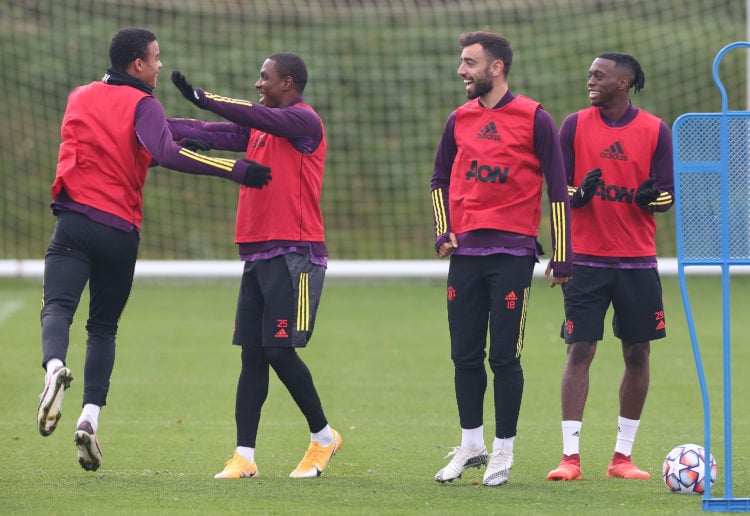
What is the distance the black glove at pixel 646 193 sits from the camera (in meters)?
6.28

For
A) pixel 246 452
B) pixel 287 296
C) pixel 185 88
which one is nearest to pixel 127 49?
pixel 185 88

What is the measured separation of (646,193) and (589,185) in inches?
11.2

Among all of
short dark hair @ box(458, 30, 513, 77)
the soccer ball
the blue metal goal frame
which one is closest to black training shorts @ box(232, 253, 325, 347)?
short dark hair @ box(458, 30, 513, 77)

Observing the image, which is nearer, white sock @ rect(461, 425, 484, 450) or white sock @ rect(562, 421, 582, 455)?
white sock @ rect(461, 425, 484, 450)

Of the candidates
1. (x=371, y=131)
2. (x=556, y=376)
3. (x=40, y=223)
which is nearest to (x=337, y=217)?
(x=371, y=131)

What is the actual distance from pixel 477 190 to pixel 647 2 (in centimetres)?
1569

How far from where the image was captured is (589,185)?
6.25 m

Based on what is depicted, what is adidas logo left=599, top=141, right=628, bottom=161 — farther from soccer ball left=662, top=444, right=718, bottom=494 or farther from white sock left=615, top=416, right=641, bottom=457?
soccer ball left=662, top=444, right=718, bottom=494

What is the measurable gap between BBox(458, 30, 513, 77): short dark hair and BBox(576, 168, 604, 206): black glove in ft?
2.09

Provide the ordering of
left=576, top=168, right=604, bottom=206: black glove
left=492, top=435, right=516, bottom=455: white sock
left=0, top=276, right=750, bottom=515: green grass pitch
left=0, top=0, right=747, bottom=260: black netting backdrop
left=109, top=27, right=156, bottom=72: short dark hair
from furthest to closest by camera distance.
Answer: left=0, top=0, right=747, bottom=260: black netting backdrop
left=576, top=168, right=604, bottom=206: black glove
left=109, top=27, right=156, bottom=72: short dark hair
left=492, top=435, right=516, bottom=455: white sock
left=0, top=276, right=750, bottom=515: green grass pitch

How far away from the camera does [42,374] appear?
10.1 metres

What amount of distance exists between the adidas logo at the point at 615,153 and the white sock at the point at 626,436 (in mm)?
1301

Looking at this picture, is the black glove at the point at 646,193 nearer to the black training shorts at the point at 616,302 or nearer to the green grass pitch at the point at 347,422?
the black training shorts at the point at 616,302

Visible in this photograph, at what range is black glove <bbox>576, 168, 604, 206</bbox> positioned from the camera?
245 inches
